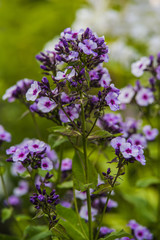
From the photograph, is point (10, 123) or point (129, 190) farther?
point (10, 123)

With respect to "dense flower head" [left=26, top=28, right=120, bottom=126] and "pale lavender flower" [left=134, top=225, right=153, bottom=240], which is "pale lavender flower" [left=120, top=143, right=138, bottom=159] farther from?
"pale lavender flower" [left=134, top=225, right=153, bottom=240]

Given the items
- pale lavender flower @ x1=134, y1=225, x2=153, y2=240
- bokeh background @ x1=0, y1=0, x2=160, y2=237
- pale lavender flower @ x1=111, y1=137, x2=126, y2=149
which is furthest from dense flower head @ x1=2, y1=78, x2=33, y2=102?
bokeh background @ x1=0, y1=0, x2=160, y2=237

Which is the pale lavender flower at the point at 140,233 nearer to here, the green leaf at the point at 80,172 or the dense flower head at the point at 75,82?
the green leaf at the point at 80,172

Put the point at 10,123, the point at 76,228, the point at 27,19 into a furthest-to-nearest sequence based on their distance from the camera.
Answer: the point at 27,19, the point at 10,123, the point at 76,228

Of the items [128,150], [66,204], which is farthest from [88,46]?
[66,204]

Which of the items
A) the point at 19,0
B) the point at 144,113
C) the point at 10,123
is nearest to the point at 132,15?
the point at 19,0

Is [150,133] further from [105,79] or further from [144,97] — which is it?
[105,79]

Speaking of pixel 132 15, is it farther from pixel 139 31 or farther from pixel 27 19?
pixel 27 19
